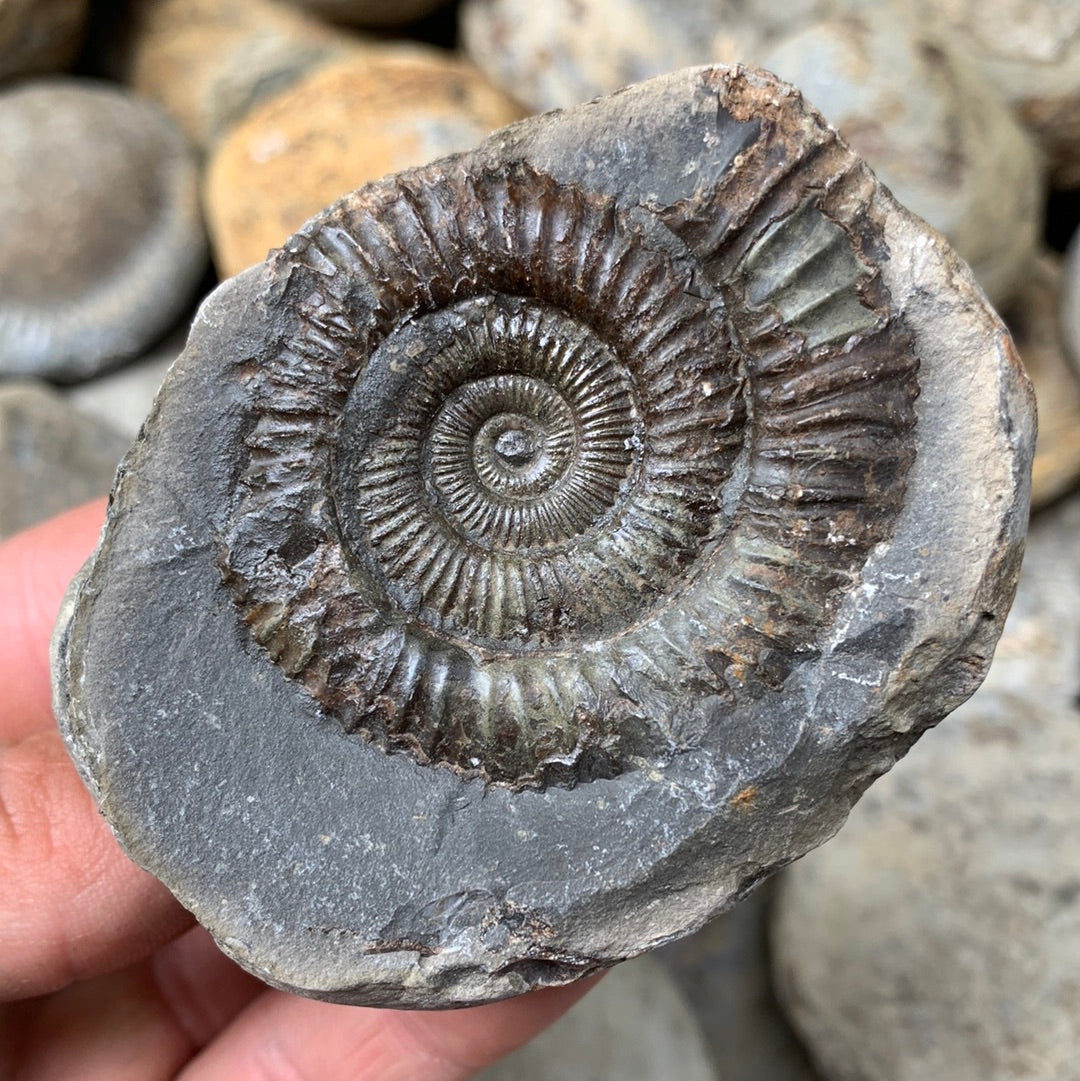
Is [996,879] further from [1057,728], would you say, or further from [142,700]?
[142,700]

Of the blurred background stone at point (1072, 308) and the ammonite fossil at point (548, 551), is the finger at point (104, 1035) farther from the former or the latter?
the blurred background stone at point (1072, 308)

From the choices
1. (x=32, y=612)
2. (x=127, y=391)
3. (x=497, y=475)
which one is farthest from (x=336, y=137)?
(x=497, y=475)

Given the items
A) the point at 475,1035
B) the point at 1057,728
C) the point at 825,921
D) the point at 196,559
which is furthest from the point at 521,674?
the point at 1057,728

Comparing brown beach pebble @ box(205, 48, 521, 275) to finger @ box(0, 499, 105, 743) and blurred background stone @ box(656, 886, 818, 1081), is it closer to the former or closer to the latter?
finger @ box(0, 499, 105, 743)

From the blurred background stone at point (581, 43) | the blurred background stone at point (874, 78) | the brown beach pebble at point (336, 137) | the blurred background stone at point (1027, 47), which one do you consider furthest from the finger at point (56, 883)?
the blurred background stone at point (1027, 47)

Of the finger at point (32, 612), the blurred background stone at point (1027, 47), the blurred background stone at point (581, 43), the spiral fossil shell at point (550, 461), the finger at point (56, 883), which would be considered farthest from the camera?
the blurred background stone at point (581, 43)
